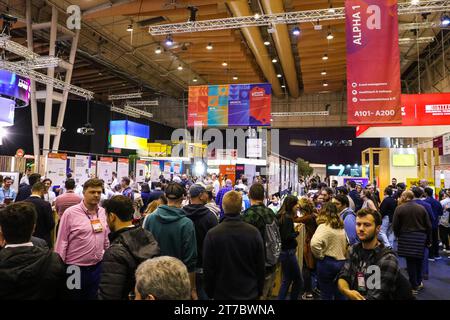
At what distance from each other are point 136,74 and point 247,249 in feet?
55.5

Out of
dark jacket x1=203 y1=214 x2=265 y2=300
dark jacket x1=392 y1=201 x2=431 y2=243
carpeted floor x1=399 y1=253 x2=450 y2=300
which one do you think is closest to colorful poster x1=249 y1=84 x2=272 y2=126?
carpeted floor x1=399 y1=253 x2=450 y2=300

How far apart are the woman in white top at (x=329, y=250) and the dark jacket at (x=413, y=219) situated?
72.0 inches

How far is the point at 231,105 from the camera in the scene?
32.8 feet

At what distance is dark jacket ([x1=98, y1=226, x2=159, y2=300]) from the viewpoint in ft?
5.61

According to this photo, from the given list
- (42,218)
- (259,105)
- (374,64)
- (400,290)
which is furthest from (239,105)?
(400,290)

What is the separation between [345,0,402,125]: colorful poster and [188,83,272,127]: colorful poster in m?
4.67

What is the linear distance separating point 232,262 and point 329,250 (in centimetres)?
132

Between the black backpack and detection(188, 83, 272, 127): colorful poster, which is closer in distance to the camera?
the black backpack

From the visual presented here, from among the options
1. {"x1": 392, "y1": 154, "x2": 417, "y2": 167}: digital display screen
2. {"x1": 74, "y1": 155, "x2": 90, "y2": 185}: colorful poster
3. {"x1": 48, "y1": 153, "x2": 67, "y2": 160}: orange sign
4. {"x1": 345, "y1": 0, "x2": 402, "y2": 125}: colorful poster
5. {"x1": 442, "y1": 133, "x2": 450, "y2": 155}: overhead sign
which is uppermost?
{"x1": 345, "y1": 0, "x2": 402, "y2": 125}: colorful poster

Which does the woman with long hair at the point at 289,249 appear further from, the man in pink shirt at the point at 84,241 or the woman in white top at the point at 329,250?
the man in pink shirt at the point at 84,241

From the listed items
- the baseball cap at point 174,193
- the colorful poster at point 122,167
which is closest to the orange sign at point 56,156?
the colorful poster at point 122,167

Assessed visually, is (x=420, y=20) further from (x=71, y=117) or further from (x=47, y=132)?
(x=71, y=117)

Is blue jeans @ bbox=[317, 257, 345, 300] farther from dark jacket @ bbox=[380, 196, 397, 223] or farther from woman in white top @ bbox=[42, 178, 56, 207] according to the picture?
woman in white top @ bbox=[42, 178, 56, 207]

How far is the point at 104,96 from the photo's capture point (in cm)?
2183
